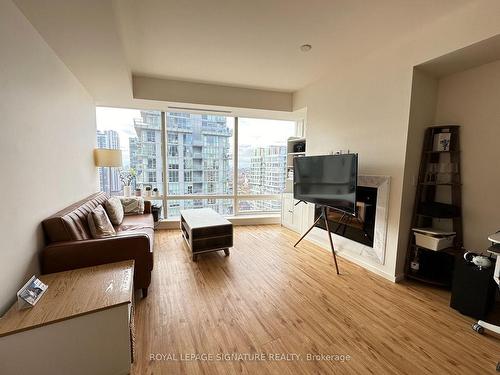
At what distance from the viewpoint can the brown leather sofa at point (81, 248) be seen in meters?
1.86

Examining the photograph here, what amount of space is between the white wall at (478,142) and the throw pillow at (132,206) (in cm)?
459

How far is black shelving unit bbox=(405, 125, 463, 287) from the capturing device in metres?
2.51

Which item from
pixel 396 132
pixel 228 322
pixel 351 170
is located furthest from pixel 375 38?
pixel 228 322

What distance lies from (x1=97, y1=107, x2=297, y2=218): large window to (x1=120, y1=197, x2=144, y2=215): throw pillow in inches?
32.3

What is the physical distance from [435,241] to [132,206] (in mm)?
4349

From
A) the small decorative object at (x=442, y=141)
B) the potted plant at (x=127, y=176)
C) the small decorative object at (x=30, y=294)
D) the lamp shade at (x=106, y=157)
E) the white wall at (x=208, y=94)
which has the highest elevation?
the white wall at (x=208, y=94)

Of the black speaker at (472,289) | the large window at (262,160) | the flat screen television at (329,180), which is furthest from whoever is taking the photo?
the large window at (262,160)

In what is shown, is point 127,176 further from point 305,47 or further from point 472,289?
point 472,289

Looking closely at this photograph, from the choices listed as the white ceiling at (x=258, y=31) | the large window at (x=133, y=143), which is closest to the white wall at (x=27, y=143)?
the white ceiling at (x=258, y=31)

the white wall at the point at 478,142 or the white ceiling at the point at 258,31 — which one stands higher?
the white ceiling at the point at 258,31

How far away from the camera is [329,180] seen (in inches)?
120

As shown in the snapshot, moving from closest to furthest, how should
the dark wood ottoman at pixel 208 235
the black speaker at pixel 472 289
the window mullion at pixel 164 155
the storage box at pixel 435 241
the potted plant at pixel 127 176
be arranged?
the black speaker at pixel 472 289
the storage box at pixel 435 241
the dark wood ottoman at pixel 208 235
the potted plant at pixel 127 176
the window mullion at pixel 164 155

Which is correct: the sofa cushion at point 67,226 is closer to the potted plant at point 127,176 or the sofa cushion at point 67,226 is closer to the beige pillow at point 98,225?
the beige pillow at point 98,225

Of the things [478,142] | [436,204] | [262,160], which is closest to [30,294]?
[436,204]
